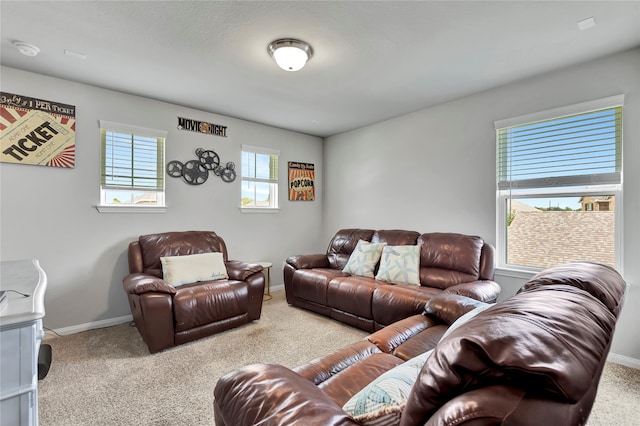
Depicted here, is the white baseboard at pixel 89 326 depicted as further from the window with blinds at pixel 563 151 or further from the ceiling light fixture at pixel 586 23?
the ceiling light fixture at pixel 586 23

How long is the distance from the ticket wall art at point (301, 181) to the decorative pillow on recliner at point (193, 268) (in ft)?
6.19

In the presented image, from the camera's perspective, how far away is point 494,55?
2559mm

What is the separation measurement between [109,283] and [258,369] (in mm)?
3010

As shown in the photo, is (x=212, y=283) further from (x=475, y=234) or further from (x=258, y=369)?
(x=475, y=234)

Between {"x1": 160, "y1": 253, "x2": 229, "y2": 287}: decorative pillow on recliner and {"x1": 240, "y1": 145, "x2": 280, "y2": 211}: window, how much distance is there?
45.3 inches

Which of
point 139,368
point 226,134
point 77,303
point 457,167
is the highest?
point 226,134

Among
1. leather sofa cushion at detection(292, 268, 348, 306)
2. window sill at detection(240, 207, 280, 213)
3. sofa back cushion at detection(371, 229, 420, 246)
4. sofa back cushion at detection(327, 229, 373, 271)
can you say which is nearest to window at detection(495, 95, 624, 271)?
sofa back cushion at detection(371, 229, 420, 246)

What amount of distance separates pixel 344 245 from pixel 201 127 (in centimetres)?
251

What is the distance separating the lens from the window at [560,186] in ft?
8.48

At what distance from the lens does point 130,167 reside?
3.47 m

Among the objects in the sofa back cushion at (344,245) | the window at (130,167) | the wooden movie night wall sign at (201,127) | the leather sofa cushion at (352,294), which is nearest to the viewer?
the leather sofa cushion at (352,294)

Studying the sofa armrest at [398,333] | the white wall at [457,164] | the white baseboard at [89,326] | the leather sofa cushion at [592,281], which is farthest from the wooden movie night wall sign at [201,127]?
the leather sofa cushion at [592,281]

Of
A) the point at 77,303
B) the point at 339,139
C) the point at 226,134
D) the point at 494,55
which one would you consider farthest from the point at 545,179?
the point at 77,303

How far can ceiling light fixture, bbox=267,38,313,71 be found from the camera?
2.32 metres
